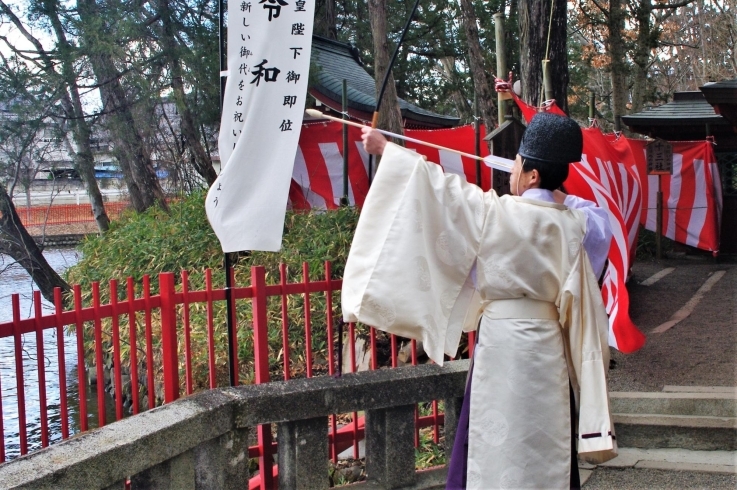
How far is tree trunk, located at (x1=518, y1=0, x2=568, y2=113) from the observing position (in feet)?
24.1

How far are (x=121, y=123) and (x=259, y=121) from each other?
270 inches

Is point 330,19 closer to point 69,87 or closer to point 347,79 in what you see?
point 347,79


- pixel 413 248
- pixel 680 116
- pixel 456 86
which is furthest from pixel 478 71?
pixel 413 248

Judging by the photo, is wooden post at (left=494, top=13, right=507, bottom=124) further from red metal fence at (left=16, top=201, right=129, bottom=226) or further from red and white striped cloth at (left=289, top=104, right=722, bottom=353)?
red metal fence at (left=16, top=201, right=129, bottom=226)

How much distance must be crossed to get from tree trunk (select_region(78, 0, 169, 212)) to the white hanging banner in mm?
5390

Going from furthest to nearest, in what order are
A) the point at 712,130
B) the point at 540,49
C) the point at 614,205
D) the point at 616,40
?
1. the point at 616,40
2. the point at 712,130
3. the point at 540,49
4. the point at 614,205

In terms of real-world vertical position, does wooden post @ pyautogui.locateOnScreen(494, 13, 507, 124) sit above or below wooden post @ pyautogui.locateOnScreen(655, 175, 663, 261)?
above

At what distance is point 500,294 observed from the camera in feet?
9.29

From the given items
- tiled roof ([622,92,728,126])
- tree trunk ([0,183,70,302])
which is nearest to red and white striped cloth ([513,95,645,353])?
tiled roof ([622,92,728,126])

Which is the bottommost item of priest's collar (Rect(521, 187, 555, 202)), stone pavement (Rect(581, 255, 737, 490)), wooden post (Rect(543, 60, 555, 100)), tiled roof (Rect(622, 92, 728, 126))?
stone pavement (Rect(581, 255, 737, 490))

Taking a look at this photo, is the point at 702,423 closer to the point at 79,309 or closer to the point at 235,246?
the point at 235,246

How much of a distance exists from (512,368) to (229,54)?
6.67ft

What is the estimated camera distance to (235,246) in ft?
11.8

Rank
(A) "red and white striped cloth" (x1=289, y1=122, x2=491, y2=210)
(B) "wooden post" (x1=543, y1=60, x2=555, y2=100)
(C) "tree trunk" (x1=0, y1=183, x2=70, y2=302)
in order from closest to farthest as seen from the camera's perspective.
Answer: (B) "wooden post" (x1=543, y1=60, x2=555, y2=100) < (C) "tree trunk" (x1=0, y1=183, x2=70, y2=302) < (A) "red and white striped cloth" (x1=289, y1=122, x2=491, y2=210)
